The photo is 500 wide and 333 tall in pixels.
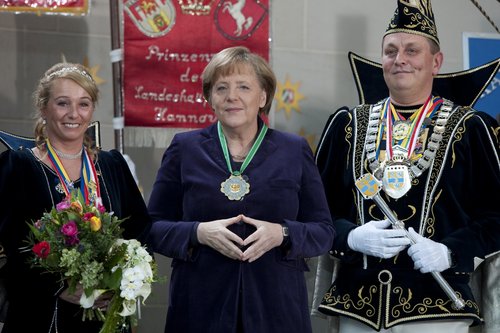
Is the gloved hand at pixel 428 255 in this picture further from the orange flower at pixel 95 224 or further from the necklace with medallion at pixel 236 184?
the orange flower at pixel 95 224

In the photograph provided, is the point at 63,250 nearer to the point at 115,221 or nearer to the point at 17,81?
the point at 115,221

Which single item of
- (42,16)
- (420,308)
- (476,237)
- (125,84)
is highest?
(42,16)

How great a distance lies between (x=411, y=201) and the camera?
3.36 meters

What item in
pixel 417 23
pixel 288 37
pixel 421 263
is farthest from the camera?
pixel 288 37

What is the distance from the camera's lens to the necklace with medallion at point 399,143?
3346mm

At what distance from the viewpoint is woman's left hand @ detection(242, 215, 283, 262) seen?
286 cm

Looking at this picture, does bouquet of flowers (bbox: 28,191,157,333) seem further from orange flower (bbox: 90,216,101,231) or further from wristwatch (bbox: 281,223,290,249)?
wristwatch (bbox: 281,223,290,249)

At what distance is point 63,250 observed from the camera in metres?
2.69

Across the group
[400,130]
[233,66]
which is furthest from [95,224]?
[400,130]

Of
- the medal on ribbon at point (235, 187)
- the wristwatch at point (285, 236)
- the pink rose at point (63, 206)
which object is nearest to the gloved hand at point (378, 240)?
the wristwatch at point (285, 236)

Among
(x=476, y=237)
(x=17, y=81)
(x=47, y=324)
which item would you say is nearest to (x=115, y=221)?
(x=47, y=324)

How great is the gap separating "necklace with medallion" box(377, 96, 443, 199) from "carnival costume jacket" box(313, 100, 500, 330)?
0.12ft

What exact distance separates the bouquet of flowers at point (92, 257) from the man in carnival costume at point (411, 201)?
0.87m

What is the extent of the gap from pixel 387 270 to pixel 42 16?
2280mm
